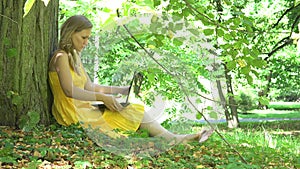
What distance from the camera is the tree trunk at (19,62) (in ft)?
13.4

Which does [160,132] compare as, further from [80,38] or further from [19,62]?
[19,62]

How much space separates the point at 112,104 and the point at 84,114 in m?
0.27

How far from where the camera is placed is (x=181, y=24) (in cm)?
318

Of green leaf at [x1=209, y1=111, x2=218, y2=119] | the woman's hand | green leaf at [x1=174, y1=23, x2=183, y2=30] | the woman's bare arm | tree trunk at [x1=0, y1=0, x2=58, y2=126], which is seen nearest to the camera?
green leaf at [x1=174, y1=23, x2=183, y2=30]

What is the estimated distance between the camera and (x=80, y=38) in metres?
4.30

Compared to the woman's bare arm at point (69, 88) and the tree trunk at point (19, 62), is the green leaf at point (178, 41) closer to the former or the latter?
the woman's bare arm at point (69, 88)

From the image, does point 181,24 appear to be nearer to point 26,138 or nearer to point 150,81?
point 150,81

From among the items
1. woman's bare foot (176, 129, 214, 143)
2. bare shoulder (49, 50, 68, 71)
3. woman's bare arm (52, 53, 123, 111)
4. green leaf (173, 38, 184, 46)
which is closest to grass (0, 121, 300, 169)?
woman's bare foot (176, 129, 214, 143)

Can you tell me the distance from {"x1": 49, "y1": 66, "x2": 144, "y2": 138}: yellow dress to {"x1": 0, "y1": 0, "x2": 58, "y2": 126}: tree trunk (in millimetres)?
183

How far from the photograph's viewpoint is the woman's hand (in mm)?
4203

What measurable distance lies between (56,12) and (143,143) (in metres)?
1.59

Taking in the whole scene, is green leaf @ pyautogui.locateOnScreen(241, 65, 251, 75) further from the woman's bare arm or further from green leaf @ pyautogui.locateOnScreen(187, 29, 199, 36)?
the woman's bare arm

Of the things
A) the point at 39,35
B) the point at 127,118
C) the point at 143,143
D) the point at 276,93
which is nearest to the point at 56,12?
the point at 39,35

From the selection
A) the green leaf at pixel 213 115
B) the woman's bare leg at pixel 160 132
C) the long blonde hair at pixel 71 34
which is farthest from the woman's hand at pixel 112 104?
the green leaf at pixel 213 115
